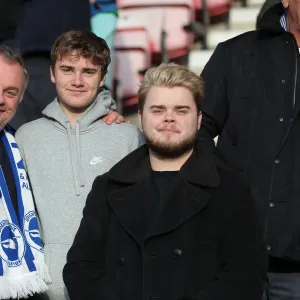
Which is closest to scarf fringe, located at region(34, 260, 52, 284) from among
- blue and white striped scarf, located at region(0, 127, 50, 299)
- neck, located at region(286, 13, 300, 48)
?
blue and white striped scarf, located at region(0, 127, 50, 299)

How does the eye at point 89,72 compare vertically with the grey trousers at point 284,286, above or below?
above

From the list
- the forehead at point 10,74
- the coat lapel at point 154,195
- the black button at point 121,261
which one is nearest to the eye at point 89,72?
the forehead at point 10,74

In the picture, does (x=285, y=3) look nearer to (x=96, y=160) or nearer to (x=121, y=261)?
(x=96, y=160)

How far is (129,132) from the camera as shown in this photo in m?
3.60

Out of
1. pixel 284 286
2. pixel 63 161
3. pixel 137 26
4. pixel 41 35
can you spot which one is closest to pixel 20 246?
pixel 63 161

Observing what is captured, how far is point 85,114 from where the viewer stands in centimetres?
359

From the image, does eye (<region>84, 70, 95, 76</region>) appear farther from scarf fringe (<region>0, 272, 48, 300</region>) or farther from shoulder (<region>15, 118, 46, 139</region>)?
scarf fringe (<region>0, 272, 48, 300</region>)

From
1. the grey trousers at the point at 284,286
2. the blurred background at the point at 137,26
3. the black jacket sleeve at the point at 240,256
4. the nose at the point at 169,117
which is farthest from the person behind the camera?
the blurred background at the point at 137,26

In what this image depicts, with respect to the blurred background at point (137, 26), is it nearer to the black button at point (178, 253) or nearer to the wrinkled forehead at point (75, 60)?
the wrinkled forehead at point (75, 60)

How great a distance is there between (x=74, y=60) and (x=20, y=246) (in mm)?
689

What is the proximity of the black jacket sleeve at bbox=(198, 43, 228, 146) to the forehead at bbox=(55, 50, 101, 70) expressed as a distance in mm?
442

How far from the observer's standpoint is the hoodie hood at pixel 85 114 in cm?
358

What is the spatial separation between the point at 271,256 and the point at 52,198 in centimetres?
79

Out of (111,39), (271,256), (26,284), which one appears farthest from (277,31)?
(111,39)
